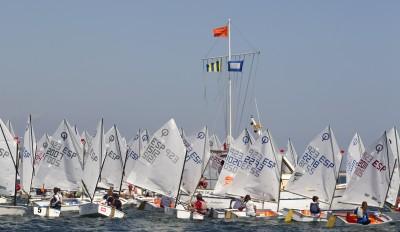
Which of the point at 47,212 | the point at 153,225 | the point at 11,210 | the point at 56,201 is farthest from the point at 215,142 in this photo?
the point at 11,210

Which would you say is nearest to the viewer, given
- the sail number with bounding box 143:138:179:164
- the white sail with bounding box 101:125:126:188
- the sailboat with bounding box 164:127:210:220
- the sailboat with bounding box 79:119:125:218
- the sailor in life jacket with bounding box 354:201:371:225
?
the sailor in life jacket with bounding box 354:201:371:225

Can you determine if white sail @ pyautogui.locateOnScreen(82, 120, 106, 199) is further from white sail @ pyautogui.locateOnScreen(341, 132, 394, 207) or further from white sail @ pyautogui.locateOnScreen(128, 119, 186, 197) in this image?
white sail @ pyautogui.locateOnScreen(341, 132, 394, 207)

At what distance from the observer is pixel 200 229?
45.8 m

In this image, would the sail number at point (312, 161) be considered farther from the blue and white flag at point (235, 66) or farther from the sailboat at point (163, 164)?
the blue and white flag at point (235, 66)

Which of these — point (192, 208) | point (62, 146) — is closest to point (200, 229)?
point (192, 208)

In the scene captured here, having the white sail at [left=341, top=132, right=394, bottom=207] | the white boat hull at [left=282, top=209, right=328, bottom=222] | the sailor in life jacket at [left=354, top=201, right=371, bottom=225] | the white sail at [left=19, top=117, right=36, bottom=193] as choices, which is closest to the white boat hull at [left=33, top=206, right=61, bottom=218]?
the white sail at [left=19, top=117, right=36, bottom=193]

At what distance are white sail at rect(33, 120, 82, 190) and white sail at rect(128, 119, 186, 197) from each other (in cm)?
775

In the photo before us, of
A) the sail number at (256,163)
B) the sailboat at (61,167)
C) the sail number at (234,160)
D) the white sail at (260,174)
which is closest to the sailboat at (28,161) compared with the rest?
the sailboat at (61,167)

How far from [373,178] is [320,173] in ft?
15.7

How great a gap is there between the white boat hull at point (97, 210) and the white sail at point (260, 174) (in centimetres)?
864

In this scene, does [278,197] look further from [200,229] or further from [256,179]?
[200,229]

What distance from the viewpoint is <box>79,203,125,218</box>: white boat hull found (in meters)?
49.6

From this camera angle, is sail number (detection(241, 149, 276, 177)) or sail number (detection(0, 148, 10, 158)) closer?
sail number (detection(0, 148, 10, 158))

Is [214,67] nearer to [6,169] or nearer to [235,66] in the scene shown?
[235,66]
